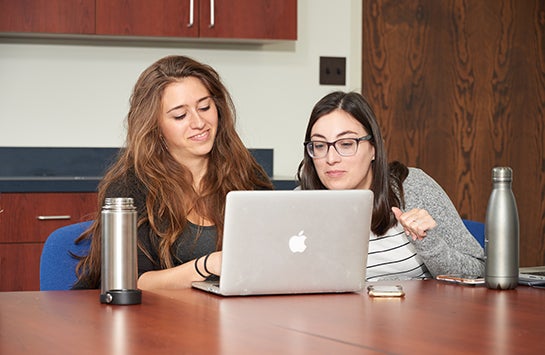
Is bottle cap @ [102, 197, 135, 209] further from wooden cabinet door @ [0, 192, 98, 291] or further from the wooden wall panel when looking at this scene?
the wooden wall panel

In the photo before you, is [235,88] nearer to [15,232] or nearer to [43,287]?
[15,232]

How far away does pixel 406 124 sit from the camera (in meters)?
4.35

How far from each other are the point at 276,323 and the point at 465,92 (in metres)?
3.08

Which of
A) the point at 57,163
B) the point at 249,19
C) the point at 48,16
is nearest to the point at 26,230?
the point at 57,163

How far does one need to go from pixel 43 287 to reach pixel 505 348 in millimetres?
1170

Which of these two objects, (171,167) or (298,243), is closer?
(298,243)

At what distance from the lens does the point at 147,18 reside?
3695 mm

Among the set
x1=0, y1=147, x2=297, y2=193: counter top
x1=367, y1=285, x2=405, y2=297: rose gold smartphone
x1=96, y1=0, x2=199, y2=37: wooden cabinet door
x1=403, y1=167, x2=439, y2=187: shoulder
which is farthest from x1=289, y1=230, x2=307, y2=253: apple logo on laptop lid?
x1=96, y1=0, x2=199, y2=37: wooden cabinet door

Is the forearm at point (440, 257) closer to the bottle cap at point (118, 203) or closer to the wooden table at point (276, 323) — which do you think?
the wooden table at point (276, 323)

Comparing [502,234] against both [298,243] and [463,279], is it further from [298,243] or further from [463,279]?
[298,243]

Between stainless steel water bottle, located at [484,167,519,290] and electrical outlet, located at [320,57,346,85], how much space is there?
7.34 feet

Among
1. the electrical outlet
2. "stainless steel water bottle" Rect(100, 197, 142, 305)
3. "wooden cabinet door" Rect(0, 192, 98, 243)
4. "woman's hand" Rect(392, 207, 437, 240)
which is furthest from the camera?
the electrical outlet

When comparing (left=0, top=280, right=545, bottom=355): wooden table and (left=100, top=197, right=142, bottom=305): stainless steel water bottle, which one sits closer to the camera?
(left=0, top=280, right=545, bottom=355): wooden table

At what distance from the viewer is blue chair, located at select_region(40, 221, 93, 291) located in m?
2.16
